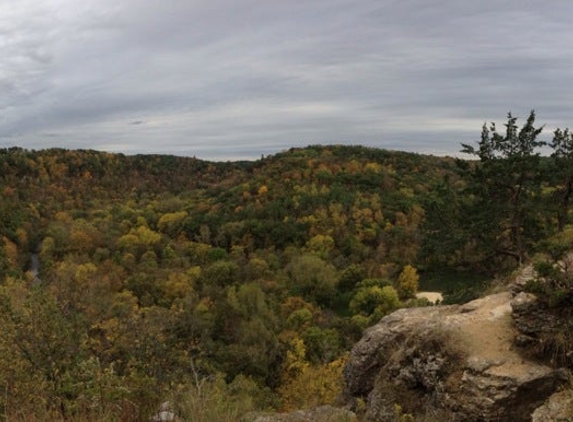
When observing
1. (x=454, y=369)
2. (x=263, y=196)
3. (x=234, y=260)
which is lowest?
(x=234, y=260)

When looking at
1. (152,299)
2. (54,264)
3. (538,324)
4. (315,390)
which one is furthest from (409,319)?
(54,264)

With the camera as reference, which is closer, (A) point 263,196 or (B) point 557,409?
(B) point 557,409

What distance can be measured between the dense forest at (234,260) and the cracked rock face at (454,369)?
4.39 feet

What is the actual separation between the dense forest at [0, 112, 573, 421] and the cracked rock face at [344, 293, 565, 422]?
1337mm

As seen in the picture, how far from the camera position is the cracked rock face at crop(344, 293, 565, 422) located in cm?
687

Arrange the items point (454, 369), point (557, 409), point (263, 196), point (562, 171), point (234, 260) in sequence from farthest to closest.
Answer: point (263, 196) → point (234, 260) → point (562, 171) → point (454, 369) → point (557, 409)

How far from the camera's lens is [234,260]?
63750 millimetres

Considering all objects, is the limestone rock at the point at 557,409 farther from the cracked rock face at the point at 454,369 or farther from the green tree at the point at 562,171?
the green tree at the point at 562,171

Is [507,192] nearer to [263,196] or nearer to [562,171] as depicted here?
[562,171]

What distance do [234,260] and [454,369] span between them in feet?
187

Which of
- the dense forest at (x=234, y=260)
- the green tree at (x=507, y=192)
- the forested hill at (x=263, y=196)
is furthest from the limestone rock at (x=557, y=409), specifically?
the forested hill at (x=263, y=196)

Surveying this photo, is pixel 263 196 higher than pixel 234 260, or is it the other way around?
A: pixel 263 196

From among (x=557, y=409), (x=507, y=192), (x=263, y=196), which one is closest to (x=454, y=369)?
(x=557, y=409)

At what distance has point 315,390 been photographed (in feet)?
61.1
